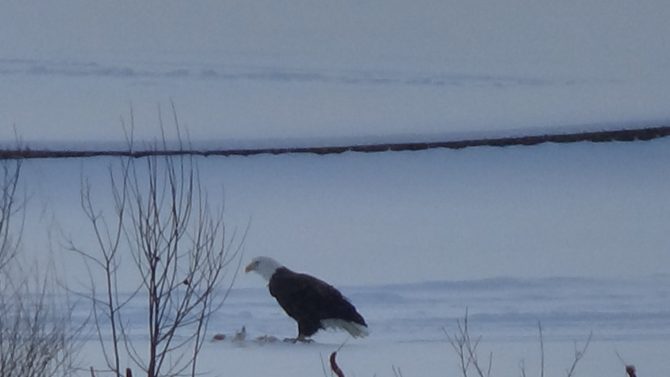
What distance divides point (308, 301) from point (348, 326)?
0.89ft

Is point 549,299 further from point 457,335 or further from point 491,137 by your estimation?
point 491,137

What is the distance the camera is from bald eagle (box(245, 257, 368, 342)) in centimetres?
837

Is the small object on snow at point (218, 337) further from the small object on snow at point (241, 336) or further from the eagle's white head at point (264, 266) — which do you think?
the eagle's white head at point (264, 266)

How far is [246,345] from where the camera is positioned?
812 centimetres

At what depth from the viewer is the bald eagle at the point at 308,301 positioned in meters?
8.37

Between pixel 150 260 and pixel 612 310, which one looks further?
pixel 612 310

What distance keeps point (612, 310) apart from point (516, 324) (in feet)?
1.86

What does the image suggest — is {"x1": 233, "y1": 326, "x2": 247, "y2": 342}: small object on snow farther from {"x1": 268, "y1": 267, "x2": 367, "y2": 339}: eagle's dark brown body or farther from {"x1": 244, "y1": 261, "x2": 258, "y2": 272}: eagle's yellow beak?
{"x1": 244, "y1": 261, "x2": 258, "y2": 272}: eagle's yellow beak

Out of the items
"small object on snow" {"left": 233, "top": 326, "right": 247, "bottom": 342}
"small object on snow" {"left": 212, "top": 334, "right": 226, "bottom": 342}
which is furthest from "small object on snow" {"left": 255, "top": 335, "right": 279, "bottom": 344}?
"small object on snow" {"left": 212, "top": 334, "right": 226, "bottom": 342}

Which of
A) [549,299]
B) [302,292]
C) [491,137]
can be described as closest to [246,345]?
[302,292]

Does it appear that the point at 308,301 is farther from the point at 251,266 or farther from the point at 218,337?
the point at 218,337

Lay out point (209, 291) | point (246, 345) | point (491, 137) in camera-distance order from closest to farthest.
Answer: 1. point (209, 291)
2. point (246, 345)
3. point (491, 137)

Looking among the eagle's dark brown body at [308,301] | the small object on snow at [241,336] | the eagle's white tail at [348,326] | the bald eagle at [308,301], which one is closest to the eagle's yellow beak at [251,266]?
the bald eagle at [308,301]

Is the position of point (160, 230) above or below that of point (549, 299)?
above
